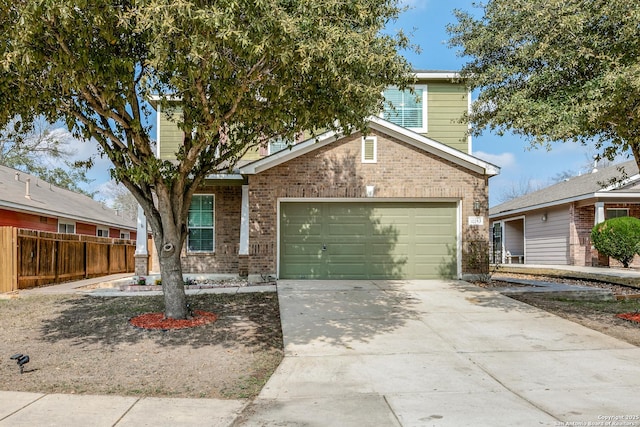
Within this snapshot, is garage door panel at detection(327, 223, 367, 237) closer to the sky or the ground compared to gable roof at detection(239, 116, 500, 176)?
closer to the ground

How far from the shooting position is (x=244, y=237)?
1332 cm

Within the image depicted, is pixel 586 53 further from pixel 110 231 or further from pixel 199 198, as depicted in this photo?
pixel 110 231

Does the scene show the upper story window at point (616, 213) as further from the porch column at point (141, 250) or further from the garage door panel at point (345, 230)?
the porch column at point (141, 250)

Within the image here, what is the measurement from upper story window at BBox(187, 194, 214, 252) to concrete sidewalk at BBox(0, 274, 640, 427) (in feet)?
18.4

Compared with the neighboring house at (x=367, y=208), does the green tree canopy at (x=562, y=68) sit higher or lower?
higher

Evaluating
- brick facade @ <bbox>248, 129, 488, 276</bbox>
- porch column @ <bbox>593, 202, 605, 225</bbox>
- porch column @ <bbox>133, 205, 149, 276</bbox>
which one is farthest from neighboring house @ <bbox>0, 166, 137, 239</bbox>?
porch column @ <bbox>593, 202, 605, 225</bbox>

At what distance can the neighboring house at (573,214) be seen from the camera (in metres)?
18.7

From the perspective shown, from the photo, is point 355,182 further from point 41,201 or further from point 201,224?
point 41,201

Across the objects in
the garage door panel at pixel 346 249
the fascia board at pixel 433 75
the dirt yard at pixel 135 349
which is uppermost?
the fascia board at pixel 433 75

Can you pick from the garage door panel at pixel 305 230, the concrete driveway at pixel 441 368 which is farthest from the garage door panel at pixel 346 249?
the concrete driveway at pixel 441 368

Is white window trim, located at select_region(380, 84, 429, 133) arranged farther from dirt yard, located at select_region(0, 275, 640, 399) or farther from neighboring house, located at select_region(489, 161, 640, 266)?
neighboring house, located at select_region(489, 161, 640, 266)

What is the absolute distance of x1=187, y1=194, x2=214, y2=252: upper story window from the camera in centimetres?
1407

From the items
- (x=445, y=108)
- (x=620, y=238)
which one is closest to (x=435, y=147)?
(x=445, y=108)

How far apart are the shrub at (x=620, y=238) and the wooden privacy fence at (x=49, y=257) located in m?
18.9
